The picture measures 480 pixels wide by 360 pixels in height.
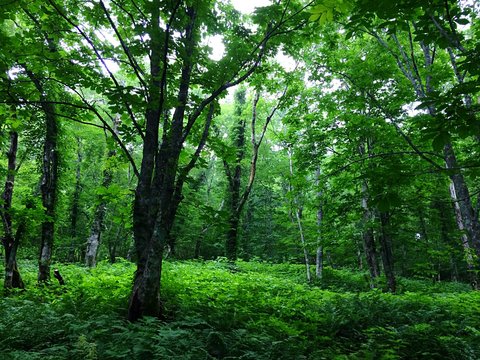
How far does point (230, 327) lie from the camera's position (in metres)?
5.05

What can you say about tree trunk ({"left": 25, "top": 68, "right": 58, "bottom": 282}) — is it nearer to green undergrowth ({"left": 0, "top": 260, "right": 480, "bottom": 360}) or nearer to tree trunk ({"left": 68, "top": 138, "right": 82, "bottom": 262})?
green undergrowth ({"left": 0, "top": 260, "right": 480, "bottom": 360})

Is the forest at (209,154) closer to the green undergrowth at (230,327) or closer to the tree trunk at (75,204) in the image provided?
the green undergrowth at (230,327)

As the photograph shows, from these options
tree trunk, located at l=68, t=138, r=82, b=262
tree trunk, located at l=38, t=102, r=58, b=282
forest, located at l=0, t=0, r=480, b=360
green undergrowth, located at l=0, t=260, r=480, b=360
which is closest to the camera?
forest, located at l=0, t=0, r=480, b=360

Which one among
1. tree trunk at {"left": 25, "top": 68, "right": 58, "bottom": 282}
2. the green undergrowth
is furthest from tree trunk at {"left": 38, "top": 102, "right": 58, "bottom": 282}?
the green undergrowth

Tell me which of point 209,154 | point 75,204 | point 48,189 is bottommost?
point 48,189

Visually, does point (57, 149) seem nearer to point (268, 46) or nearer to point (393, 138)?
point (268, 46)

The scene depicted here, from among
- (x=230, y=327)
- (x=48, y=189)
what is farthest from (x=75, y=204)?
(x=230, y=327)

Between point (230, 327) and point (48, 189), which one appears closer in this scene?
point (230, 327)

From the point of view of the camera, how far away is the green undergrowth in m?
3.75

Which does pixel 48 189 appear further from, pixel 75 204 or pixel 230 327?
pixel 75 204

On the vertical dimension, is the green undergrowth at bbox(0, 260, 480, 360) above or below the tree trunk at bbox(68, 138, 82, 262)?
below

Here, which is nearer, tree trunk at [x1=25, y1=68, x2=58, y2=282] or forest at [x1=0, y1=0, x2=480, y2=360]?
forest at [x1=0, y1=0, x2=480, y2=360]

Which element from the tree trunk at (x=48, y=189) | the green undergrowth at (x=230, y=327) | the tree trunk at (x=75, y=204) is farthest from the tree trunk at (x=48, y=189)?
the tree trunk at (x=75, y=204)

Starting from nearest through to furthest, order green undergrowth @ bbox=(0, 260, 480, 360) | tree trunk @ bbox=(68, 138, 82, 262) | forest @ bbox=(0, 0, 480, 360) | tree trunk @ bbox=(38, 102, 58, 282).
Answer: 1. forest @ bbox=(0, 0, 480, 360)
2. green undergrowth @ bbox=(0, 260, 480, 360)
3. tree trunk @ bbox=(38, 102, 58, 282)
4. tree trunk @ bbox=(68, 138, 82, 262)
